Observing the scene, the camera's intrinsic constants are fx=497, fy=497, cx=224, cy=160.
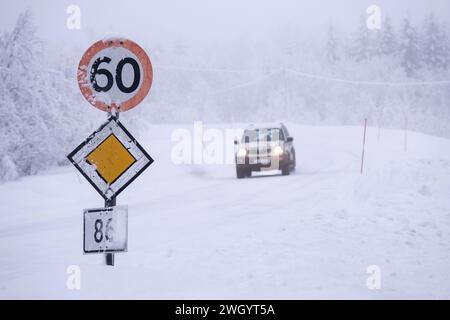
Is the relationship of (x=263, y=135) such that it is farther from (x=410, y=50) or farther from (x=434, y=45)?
(x=410, y=50)

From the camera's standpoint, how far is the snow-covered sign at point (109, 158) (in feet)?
16.2

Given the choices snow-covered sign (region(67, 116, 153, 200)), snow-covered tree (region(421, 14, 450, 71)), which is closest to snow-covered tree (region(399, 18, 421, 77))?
snow-covered tree (region(421, 14, 450, 71))

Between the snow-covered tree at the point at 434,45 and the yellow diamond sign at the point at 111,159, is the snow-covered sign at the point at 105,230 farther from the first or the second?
the snow-covered tree at the point at 434,45

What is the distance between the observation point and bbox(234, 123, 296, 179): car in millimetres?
16844

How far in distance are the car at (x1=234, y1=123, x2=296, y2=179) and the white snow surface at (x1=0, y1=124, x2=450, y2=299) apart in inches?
36.2

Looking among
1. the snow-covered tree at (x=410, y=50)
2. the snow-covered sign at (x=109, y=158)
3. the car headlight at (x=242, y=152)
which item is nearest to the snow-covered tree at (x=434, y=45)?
the snow-covered tree at (x=410, y=50)

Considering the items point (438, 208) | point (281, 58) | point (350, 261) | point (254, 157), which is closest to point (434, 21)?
point (281, 58)

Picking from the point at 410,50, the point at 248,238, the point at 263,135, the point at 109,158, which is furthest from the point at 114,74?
the point at 410,50

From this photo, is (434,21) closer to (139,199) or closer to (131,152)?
(139,199)

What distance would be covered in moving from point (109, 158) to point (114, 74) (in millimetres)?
847

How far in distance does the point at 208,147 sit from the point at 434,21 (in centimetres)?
4589

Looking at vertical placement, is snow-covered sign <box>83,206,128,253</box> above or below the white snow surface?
above

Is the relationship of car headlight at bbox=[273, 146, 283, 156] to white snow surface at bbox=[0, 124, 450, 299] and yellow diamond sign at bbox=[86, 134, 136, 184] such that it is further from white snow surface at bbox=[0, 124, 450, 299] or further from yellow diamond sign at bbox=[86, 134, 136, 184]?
yellow diamond sign at bbox=[86, 134, 136, 184]
